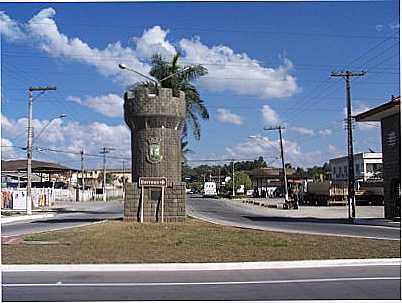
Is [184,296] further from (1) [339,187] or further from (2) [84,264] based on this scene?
(1) [339,187]

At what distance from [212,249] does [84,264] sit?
12.8 ft

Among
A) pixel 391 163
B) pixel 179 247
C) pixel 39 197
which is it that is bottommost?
pixel 179 247

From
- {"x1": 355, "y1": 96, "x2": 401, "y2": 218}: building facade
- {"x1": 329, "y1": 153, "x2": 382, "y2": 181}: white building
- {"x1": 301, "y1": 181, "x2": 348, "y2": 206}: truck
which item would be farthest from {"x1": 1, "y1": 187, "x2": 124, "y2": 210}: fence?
{"x1": 329, "y1": 153, "x2": 382, "y2": 181}: white building

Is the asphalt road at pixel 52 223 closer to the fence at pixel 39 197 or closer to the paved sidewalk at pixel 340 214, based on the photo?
the paved sidewalk at pixel 340 214

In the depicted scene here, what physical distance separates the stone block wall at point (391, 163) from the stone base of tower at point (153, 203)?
1207cm

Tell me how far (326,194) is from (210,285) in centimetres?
5640

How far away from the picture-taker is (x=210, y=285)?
10.6 meters

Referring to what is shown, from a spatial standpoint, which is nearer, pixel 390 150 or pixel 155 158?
pixel 155 158

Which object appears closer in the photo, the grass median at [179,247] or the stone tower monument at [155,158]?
the grass median at [179,247]

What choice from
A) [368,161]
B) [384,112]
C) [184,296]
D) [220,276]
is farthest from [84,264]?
[368,161]

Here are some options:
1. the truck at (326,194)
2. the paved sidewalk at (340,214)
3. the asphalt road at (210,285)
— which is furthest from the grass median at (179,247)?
the truck at (326,194)

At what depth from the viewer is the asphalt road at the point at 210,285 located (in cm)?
938

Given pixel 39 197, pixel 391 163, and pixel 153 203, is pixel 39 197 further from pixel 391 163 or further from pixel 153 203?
pixel 391 163

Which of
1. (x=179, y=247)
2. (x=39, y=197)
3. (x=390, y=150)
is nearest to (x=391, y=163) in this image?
(x=390, y=150)
